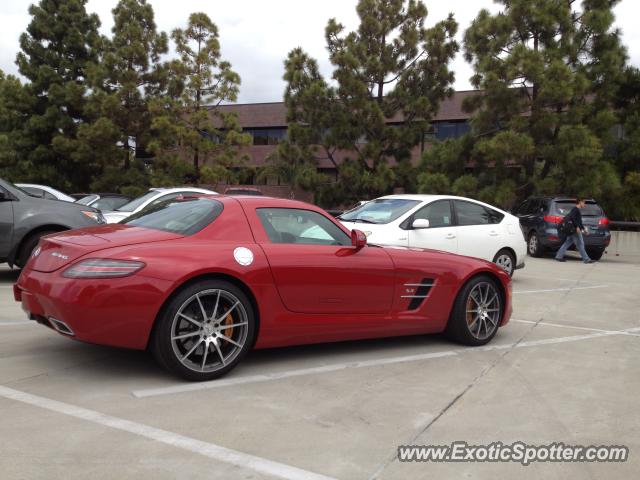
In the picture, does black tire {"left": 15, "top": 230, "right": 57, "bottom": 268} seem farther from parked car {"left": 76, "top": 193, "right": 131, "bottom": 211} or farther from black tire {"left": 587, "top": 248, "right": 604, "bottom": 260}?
black tire {"left": 587, "top": 248, "right": 604, "bottom": 260}

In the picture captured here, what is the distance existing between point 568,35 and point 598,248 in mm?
8179

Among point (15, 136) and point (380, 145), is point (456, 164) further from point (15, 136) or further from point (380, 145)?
point (15, 136)

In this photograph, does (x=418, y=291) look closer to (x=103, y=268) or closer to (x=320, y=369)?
(x=320, y=369)

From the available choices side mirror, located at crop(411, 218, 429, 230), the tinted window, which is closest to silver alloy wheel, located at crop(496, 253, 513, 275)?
the tinted window

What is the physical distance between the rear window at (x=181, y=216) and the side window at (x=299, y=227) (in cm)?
40

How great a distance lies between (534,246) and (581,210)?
1.53 meters

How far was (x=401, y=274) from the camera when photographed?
17.3 ft

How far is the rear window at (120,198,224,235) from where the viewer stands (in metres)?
4.61

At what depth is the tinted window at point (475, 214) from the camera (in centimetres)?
1001

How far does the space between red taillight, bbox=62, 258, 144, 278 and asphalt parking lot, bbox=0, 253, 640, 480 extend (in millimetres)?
756

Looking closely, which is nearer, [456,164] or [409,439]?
[409,439]

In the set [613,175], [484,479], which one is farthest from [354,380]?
[613,175]

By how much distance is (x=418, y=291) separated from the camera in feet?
17.8

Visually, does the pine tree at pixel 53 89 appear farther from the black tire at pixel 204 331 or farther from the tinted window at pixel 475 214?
the black tire at pixel 204 331
